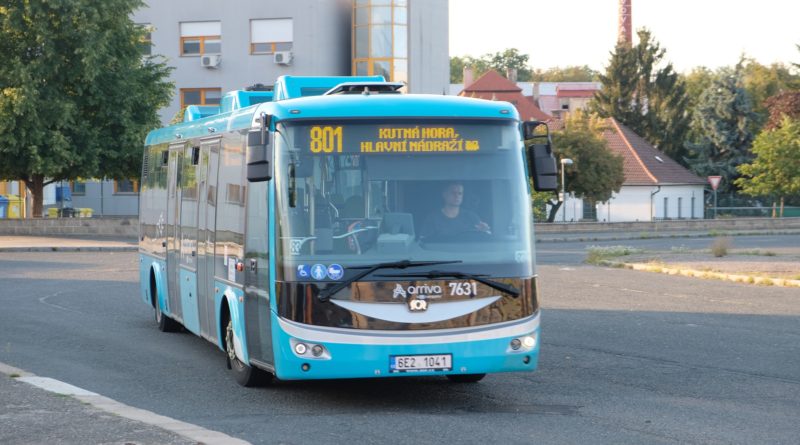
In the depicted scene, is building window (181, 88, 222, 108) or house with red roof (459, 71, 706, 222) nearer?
building window (181, 88, 222, 108)

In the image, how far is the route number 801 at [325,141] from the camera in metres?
10.5

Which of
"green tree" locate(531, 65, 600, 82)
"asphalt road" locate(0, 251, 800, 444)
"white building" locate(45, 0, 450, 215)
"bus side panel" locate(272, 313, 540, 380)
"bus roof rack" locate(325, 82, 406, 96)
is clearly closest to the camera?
"asphalt road" locate(0, 251, 800, 444)

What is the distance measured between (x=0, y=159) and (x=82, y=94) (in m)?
3.50

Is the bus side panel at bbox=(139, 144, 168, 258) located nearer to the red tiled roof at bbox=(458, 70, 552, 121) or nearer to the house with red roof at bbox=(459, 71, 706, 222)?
the house with red roof at bbox=(459, 71, 706, 222)

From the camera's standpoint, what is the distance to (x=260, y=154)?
1031 cm

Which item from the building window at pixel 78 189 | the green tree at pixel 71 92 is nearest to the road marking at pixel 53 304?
the green tree at pixel 71 92

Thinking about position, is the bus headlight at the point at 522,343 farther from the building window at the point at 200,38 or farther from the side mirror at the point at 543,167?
the building window at the point at 200,38

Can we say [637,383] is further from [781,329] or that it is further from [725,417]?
[781,329]

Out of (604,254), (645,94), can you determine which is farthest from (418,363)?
(645,94)

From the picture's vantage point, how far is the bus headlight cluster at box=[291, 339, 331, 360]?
10.1 m

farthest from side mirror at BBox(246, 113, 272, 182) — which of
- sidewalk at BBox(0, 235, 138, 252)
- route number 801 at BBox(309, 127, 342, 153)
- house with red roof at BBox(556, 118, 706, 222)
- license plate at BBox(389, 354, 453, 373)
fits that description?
house with red roof at BBox(556, 118, 706, 222)

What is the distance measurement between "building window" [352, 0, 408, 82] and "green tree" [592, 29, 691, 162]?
119ft

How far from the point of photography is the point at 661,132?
96.4 meters

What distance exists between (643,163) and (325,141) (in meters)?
75.8
